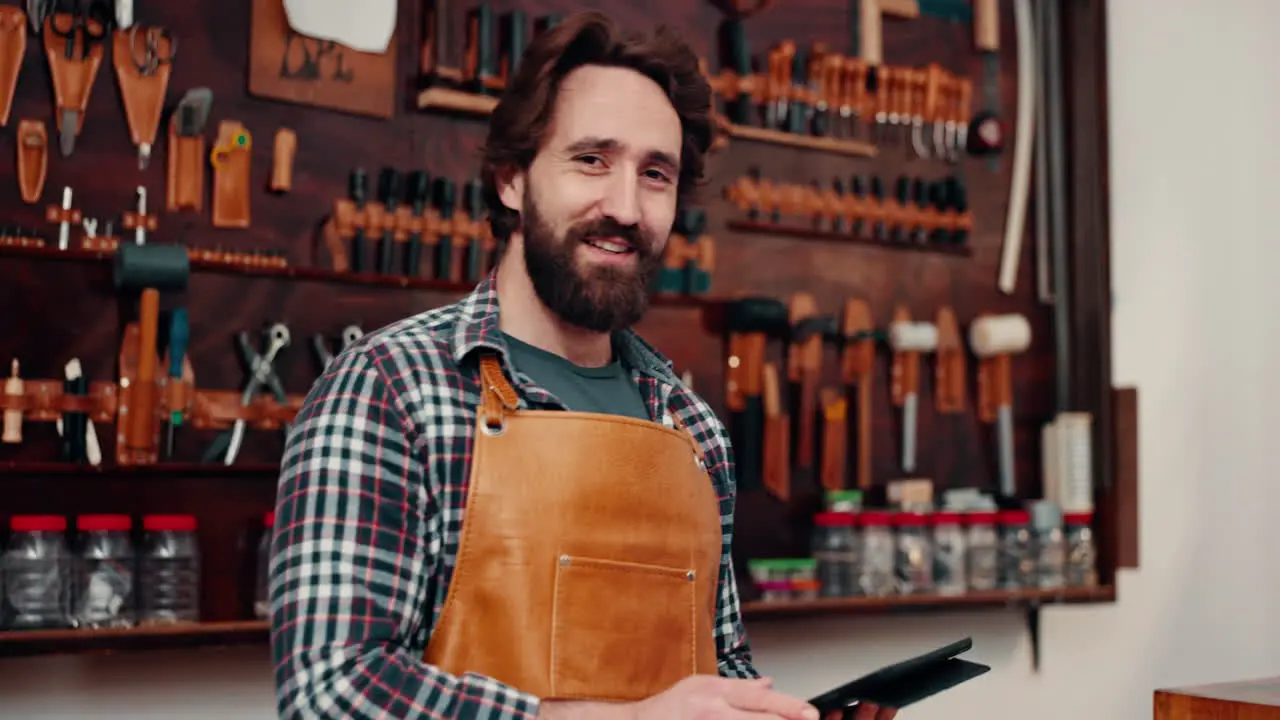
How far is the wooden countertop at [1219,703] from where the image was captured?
1998 millimetres

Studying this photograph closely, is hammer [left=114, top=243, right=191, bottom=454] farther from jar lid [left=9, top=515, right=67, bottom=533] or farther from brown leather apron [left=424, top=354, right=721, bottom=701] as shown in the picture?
brown leather apron [left=424, top=354, right=721, bottom=701]

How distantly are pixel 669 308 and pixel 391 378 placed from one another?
1935 millimetres

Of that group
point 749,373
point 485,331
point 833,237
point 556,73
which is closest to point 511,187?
point 556,73

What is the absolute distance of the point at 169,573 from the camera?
116 inches

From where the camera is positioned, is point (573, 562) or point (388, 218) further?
point (388, 218)

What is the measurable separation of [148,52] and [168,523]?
981 millimetres

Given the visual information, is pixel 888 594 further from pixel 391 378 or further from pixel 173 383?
pixel 391 378

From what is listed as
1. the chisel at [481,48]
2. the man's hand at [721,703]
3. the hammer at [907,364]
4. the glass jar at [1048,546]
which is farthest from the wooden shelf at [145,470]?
the glass jar at [1048,546]

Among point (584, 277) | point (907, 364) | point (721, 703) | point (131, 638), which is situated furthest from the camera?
point (907, 364)

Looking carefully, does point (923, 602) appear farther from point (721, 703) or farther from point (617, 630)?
point (721, 703)

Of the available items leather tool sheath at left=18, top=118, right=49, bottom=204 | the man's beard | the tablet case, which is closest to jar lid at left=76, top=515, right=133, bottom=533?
leather tool sheath at left=18, top=118, right=49, bottom=204

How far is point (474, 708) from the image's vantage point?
5.47 feet

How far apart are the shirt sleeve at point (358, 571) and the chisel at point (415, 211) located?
5.01 feet

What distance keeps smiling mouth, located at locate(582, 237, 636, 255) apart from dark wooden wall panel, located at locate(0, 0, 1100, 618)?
1126mm
